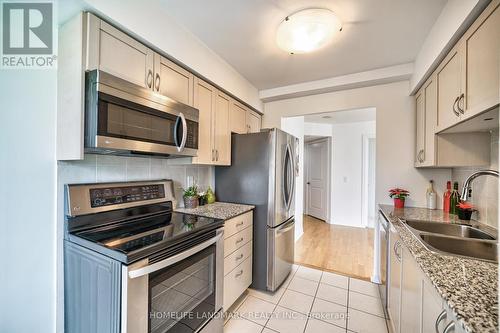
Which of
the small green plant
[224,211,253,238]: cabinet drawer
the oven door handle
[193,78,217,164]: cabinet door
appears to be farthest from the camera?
the small green plant

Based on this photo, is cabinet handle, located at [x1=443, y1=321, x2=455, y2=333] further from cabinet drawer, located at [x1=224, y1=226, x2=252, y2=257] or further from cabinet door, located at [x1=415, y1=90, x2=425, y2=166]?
cabinet door, located at [x1=415, y1=90, x2=425, y2=166]

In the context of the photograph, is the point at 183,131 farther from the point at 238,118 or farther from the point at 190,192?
the point at 238,118

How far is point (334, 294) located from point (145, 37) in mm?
2775

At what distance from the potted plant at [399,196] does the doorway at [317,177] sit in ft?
9.28

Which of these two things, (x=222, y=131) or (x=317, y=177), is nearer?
(x=222, y=131)

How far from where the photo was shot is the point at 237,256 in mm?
1934

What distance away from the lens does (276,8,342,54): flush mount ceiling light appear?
1.43 m

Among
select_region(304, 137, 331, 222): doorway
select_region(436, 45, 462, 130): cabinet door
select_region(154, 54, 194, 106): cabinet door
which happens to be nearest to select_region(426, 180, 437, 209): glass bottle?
select_region(436, 45, 462, 130): cabinet door

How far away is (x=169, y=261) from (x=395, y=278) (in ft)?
4.94

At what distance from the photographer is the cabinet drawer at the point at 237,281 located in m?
1.80

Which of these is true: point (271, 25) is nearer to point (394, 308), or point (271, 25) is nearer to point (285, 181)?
point (285, 181)

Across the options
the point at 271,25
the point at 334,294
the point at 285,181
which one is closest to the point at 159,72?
the point at 271,25

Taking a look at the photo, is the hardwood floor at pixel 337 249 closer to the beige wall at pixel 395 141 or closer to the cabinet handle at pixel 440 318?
the beige wall at pixel 395 141

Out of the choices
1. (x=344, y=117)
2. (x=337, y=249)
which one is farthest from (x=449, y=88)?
(x=344, y=117)
